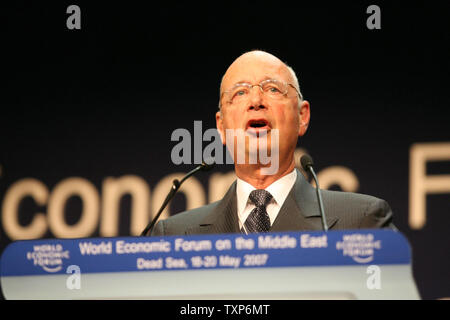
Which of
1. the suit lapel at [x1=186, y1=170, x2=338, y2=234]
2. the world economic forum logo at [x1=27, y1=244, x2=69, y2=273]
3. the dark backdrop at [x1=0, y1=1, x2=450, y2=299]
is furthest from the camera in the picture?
the dark backdrop at [x1=0, y1=1, x2=450, y2=299]

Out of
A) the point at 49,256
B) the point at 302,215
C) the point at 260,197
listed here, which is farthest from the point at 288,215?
the point at 49,256

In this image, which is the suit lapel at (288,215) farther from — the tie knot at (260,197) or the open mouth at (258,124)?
the open mouth at (258,124)

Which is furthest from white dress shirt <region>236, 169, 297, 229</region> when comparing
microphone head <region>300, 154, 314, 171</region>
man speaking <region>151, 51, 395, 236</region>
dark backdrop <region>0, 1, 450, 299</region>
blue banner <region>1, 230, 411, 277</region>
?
dark backdrop <region>0, 1, 450, 299</region>

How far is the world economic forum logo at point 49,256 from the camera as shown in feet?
5.18

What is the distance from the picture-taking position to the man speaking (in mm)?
2086

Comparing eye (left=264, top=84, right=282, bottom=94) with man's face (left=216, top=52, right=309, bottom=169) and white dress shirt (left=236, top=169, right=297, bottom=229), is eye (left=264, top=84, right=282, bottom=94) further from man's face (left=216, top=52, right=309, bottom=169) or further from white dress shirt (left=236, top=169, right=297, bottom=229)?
white dress shirt (left=236, top=169, right=297, bottom=229)

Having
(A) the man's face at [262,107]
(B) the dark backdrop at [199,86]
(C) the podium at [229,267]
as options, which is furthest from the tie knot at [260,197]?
(B) the dark backdrop at [199,86]

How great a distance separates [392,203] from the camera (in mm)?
3195

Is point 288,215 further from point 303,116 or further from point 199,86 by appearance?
point 199,86

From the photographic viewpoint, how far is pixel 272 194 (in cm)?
221

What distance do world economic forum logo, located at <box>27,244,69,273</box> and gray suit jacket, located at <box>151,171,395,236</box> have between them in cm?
64
